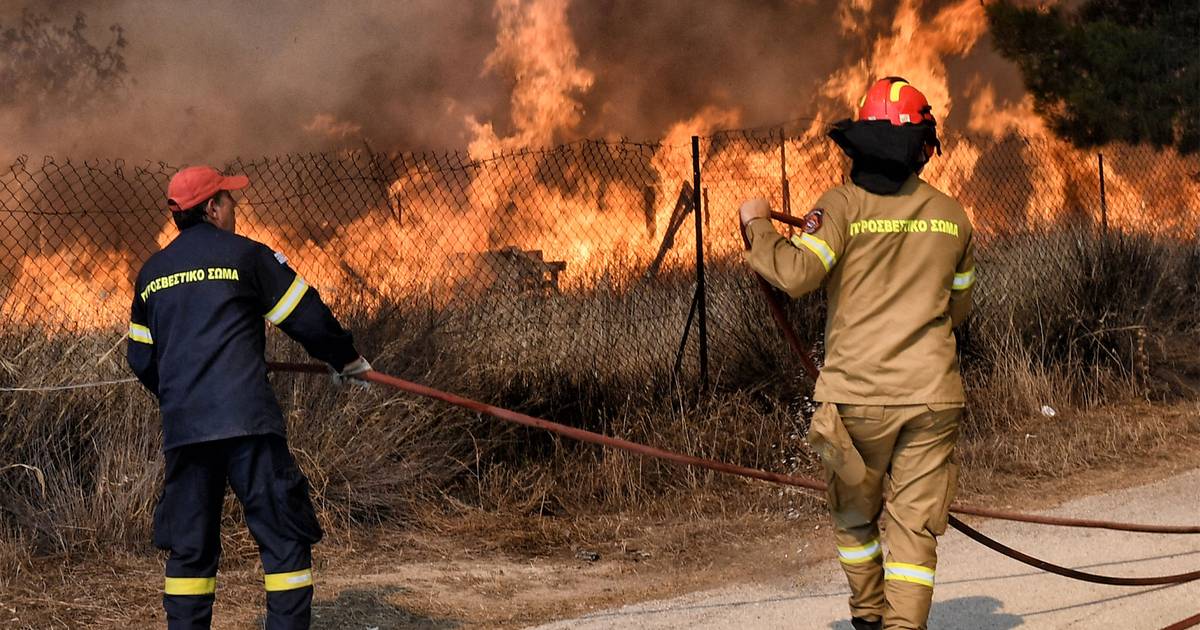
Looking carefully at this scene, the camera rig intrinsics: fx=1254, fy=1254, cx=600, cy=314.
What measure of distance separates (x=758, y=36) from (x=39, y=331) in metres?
16.2

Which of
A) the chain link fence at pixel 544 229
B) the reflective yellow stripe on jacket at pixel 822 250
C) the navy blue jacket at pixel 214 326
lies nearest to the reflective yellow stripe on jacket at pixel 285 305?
the navy blue jacket at pixel 214 326

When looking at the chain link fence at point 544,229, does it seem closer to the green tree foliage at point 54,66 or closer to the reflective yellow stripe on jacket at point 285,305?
the green tree foliage at point 54,66

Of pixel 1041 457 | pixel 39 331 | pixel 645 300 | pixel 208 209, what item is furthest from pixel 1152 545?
pixel 39 331

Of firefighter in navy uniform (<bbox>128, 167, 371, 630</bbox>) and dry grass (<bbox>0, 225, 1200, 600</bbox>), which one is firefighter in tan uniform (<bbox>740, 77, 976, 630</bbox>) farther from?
dry grass (<bbox>0, 225, 1200, 600</bbox>)

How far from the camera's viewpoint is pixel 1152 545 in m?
5.93

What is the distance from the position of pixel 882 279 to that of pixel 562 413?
12.9ft

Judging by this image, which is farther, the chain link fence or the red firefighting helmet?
the chain link fence

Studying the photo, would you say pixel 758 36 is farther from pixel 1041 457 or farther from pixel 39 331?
pixel 39 331

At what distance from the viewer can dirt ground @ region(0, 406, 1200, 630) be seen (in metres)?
5.05

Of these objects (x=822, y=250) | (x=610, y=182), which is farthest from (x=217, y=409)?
(x=610, y=182)

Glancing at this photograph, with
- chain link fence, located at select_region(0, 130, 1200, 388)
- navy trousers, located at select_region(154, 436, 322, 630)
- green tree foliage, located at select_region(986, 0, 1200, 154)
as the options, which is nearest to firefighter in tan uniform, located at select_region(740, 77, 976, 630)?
navy trousers, located at select_region(154, 436, 322, 630)

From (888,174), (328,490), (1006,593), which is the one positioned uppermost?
(888,174)

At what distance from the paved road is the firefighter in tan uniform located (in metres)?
1.06

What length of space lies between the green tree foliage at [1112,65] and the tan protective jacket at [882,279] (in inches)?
275
